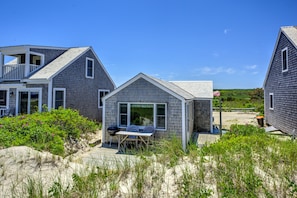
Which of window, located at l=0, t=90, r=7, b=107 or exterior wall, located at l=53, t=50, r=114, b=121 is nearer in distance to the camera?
exterior wall, located at l=53, t=50, r=114, b=121

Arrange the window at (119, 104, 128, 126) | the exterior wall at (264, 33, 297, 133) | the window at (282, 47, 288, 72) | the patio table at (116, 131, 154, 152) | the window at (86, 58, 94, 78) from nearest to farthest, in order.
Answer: the patio table at (116, 131, 154, 152) → the window at (119, 104, 128, 126) → the exterior wall at (264, 33, 297, 133) → the window at (282, 47, 288, 72) → the window at (86, 58, 94, 78)

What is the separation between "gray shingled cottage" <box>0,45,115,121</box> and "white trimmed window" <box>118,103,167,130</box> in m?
5.83

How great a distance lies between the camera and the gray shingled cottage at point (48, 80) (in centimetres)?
1288

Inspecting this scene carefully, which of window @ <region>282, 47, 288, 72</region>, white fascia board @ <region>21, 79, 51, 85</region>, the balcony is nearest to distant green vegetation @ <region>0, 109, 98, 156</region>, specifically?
white fascia board @ <region>21, 79, 51, 85</region>

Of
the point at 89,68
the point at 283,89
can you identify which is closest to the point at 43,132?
the point at 89,68

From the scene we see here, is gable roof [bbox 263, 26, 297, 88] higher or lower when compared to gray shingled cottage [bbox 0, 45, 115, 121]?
higher

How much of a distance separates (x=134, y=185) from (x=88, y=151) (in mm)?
6499

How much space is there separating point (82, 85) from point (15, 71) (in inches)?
201

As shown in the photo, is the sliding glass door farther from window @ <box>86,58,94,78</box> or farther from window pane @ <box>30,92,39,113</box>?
window @ <box>86,58,94,78</box>

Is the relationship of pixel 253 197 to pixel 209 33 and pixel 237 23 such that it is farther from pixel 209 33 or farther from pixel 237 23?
pixel 209 33

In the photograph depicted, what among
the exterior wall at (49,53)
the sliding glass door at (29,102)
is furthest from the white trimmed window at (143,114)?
the exterior wall at (49,53)

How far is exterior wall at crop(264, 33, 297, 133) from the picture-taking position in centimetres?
1073

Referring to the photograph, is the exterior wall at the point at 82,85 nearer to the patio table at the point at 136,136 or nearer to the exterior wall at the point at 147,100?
the exterior wall at the point at 147,100

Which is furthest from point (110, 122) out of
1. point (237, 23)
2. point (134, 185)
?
point (237, 23)
